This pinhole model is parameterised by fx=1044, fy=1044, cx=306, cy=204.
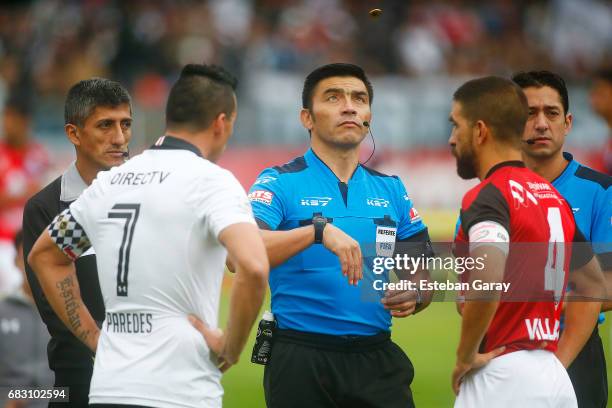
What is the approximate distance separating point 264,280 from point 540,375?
4.97 ft

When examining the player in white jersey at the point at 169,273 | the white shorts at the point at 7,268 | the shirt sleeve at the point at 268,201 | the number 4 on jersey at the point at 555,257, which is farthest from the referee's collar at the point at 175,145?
the white shorts at the point at 7,268

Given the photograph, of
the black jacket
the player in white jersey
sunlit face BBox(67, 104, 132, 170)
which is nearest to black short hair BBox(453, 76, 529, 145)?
the player in white jersey

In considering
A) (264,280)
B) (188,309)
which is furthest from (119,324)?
(264,280)

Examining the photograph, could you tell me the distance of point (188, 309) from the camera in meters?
4.72

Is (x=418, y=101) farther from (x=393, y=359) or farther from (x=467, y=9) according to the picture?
(x=393, y=359)

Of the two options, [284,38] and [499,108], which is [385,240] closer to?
[499,108]

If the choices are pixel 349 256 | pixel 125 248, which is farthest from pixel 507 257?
pixel 125 248

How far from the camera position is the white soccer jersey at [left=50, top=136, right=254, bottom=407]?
4.64 metres

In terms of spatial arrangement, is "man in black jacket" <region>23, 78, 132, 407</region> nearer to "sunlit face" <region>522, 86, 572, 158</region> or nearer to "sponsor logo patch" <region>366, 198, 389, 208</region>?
"sponsor logo patch" <region>366, 198, 389, 208</region>

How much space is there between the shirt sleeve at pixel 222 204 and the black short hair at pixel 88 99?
1.75 m

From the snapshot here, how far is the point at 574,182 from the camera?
6.41 meters

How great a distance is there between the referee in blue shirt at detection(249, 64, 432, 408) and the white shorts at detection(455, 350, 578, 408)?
0.79 metres

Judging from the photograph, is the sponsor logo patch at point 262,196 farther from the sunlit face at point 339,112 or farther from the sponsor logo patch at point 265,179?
the sunlit face at point 339,112

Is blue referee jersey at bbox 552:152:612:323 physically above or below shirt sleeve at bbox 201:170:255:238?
above
